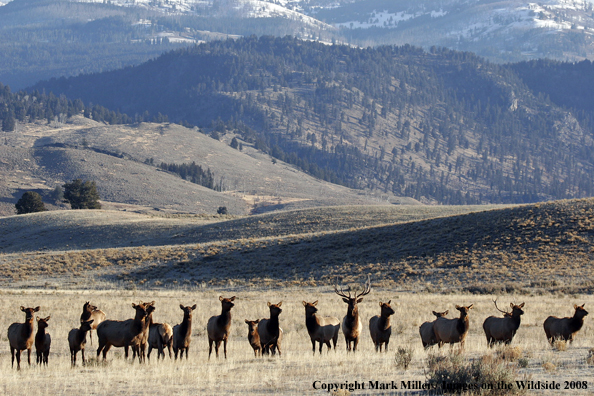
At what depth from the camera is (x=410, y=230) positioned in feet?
154

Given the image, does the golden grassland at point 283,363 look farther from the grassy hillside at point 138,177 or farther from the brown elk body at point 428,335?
the grassy hillside at point 138,177

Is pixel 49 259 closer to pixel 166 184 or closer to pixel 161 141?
pixel 166 184

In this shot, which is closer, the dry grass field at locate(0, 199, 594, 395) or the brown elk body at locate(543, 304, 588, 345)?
the dry grass field at locate(0, 199, 594, 395)

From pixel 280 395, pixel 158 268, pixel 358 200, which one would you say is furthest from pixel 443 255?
pixel 358 200

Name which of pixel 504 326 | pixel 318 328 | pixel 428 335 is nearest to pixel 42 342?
pixel 318 328

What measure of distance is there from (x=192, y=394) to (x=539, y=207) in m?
40.0

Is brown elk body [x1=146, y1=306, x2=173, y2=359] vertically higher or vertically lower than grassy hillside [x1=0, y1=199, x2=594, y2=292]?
higher

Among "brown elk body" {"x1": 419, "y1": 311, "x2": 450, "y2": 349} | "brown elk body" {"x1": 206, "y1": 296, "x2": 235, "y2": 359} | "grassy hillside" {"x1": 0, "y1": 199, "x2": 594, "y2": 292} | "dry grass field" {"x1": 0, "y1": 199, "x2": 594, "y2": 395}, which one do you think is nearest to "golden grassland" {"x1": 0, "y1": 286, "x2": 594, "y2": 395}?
"dry grass field" {"x1": 0, "y1": 199, "x2": 594, "y2": 395}

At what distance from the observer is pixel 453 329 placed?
14227 millimetres

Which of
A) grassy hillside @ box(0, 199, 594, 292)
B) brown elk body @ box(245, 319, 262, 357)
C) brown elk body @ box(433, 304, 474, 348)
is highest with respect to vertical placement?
brown elk body @ box(433, 304, 474, 348)

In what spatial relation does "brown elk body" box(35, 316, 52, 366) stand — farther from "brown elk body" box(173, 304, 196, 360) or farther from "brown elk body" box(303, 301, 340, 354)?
"brown elk body" box(303, 301, 340, 354)

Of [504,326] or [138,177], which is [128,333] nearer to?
[504,326]

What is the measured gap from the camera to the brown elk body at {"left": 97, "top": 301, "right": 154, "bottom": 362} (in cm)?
1428

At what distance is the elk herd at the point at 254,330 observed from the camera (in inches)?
558
